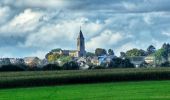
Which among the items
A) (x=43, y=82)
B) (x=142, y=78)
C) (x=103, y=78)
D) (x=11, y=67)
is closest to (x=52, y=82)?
(x=43, y=82)

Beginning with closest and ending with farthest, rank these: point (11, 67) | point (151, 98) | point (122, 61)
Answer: point (151, 98) → point (11, 67) → point (122, 61)

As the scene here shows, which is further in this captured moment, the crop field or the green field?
the crop field

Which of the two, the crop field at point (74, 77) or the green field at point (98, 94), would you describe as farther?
the crop field at point (74, 77)

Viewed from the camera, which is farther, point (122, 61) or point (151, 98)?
point (122, 61)

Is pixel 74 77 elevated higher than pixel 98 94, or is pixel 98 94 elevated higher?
pixel 74 77

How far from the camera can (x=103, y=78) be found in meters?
76.0

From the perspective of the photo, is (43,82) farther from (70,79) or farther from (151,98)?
(151,98)

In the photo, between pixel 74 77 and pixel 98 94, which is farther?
pixel 74 77

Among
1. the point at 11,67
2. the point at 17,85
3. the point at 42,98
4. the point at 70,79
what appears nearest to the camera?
the point at 42,98

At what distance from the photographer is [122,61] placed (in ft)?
468

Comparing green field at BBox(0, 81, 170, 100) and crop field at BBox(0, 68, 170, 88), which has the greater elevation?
crop field at BBox(0, 68, 170, 88)

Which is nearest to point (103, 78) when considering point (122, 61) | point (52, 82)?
point (52, 82)

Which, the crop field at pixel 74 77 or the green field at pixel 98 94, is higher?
the crop field at pixel 74 77

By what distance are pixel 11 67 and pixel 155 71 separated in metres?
29.9
